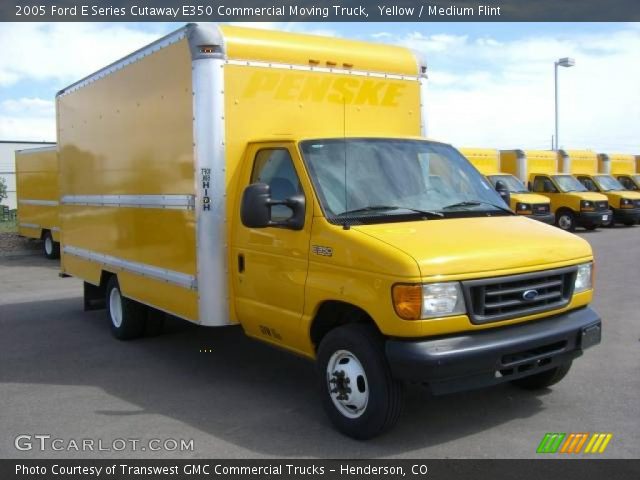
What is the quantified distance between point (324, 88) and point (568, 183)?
19749 mm

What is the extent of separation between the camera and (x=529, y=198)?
2156 centimetres

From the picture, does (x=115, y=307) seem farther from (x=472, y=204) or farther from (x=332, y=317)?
(x=472, y=204)

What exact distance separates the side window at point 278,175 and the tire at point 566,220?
19172 millimetres

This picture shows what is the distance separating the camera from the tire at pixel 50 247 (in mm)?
18047

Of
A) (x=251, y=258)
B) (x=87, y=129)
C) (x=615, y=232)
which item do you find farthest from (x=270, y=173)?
(x=615, y=232)

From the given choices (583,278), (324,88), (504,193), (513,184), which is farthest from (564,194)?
(583,278)

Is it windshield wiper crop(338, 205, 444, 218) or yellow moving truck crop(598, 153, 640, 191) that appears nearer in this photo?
windshield wiper crop(338, 205, 444, 218)

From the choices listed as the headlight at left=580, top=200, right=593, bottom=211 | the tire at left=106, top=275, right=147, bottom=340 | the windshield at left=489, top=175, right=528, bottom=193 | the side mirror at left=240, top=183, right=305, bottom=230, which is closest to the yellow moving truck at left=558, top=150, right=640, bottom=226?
the headlight at left=580, top=200, right=593, bottom=211

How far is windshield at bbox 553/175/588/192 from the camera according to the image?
23.7 metres

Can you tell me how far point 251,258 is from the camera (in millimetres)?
5773

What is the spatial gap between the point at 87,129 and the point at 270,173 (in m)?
4.08

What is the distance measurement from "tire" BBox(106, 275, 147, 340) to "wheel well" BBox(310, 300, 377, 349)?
141 inches

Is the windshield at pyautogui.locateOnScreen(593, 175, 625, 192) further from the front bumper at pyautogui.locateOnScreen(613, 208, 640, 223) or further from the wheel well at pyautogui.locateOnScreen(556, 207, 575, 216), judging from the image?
the wheel well at pyautogui.locateOnScreen(556, 207, 575, 216)
